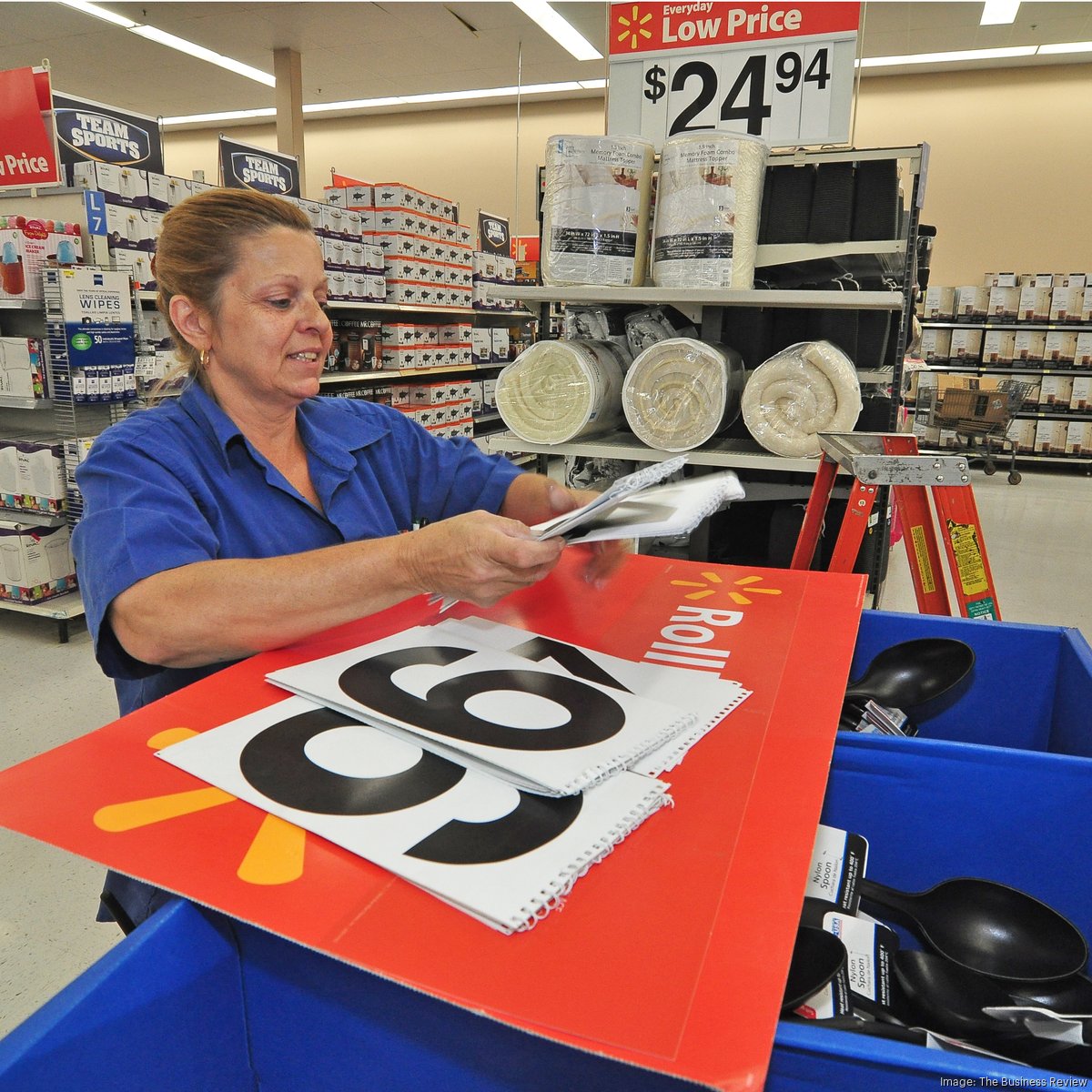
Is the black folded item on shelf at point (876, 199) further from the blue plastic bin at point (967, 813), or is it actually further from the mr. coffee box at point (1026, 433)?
the mr. coffee box at point (1026, 433)

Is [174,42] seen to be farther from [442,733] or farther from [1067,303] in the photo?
[442,733]

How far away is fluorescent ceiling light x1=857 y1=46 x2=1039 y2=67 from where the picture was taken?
8.76 meters

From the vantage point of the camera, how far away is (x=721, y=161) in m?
2.26

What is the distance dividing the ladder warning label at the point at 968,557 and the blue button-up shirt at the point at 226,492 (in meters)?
0.95

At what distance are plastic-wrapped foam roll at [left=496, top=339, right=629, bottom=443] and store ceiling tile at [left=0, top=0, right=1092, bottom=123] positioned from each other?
6266 mm

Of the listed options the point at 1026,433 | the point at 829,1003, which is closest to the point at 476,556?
the point at 829,1003

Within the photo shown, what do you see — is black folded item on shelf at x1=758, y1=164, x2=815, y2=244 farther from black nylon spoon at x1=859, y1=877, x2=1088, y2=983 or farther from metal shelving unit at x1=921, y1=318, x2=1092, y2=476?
metal shelving unit at x1=921, y1=318, x2=1092, y2=476

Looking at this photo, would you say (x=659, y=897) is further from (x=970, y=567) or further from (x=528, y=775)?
(x=970, y=567)

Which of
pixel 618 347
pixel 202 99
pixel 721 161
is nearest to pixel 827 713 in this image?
pixel 721 161

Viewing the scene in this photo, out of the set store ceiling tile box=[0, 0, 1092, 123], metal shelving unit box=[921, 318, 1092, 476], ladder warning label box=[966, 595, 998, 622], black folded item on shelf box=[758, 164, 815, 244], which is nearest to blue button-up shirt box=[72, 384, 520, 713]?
ladder warning label box=[966, 595, 998, 622]

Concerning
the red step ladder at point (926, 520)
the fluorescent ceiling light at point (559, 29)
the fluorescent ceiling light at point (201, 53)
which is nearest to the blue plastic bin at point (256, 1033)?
the red step ladder at point (926, 520)

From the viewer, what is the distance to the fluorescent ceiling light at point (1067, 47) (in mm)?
8477

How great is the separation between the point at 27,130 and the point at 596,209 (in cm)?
308

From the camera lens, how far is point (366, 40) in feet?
28.3
